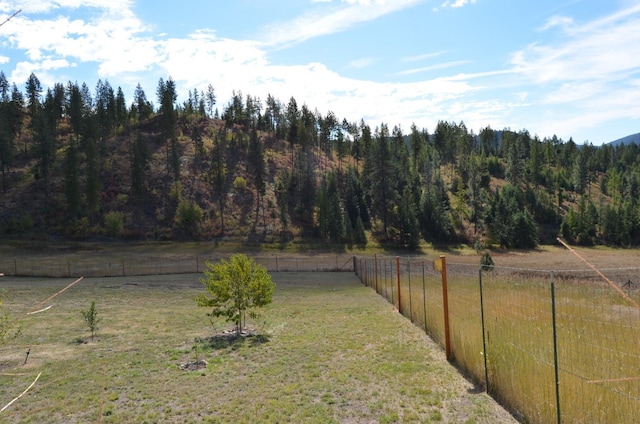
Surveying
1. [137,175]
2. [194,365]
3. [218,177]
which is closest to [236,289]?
[194,365]

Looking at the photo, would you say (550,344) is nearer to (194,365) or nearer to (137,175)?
(194,365)

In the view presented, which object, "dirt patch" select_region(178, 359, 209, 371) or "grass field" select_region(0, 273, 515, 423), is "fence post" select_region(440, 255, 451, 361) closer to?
"grass field" select_region(0, 273, 515, 423)

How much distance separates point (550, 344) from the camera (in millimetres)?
6785

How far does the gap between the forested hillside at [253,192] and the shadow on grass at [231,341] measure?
57687 mm

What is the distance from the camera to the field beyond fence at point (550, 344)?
18.6 ft

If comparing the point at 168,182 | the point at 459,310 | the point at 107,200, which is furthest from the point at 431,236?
the point at 459,310

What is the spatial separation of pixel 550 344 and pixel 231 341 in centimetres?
1030

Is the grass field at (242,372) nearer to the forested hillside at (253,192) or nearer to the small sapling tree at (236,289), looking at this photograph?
the small sapling tree at (236,289)

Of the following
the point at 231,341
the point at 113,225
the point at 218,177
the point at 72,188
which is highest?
the point at 218,177

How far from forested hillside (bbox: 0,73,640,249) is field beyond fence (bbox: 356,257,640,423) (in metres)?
61.7

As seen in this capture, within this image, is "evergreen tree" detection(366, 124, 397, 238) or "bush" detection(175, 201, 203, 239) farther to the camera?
"evergreen tree" detection(366, 124, 397, 238)

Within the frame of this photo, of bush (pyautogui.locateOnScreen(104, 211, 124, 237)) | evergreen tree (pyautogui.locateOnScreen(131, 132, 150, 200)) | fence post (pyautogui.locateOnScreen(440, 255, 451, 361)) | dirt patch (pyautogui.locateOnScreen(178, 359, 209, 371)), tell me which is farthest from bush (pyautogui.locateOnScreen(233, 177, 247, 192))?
fence post (pyautogui.locateOnScreen(440, 255, 451, 361))

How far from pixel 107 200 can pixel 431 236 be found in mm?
59011

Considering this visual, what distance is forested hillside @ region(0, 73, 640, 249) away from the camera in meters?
72.4
